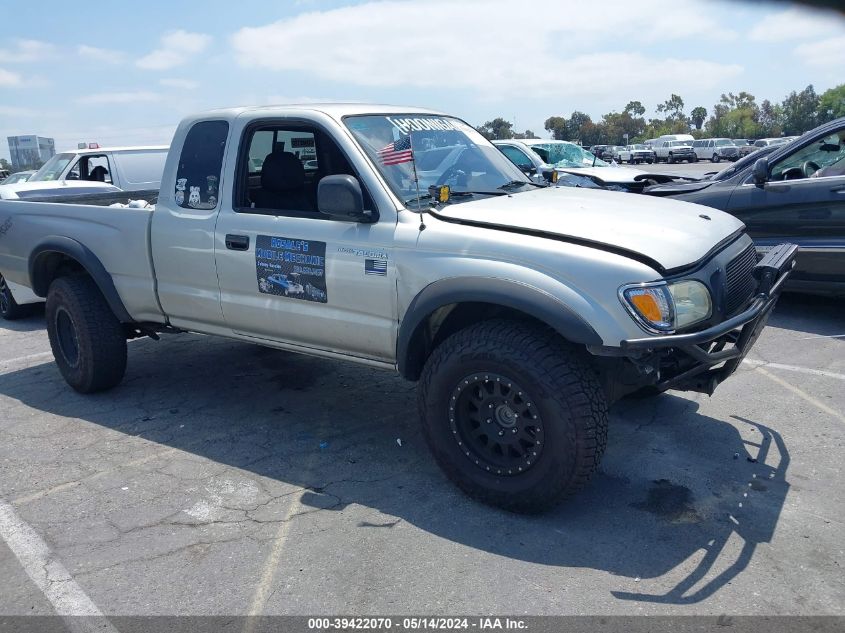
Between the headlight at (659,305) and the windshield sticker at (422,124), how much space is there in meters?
1.93

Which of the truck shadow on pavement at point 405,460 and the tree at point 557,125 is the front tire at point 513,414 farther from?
the tree at point 557,125

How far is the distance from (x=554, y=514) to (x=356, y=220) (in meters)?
1.85

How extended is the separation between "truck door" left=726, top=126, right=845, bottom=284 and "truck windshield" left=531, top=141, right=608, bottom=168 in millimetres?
7922

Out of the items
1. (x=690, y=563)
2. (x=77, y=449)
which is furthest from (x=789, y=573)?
(x=77, y=449)

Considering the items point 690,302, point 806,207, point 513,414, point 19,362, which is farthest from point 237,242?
point 806,207

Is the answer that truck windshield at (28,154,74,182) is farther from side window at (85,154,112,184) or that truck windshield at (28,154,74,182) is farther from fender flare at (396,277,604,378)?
fender flare at (396,277,604,378)

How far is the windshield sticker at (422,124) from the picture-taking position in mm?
4713

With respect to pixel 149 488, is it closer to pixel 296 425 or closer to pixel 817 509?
pixel 296 425

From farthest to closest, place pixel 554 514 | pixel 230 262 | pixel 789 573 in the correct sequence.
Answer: pixel 230 262
pixel 554 514
pixel 789 573

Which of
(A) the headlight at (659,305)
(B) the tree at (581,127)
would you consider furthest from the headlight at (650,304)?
(B) the tree at (581,127)

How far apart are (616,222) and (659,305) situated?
632 mm

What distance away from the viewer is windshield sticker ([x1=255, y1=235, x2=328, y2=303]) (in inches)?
171

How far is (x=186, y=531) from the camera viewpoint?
3.78 metres

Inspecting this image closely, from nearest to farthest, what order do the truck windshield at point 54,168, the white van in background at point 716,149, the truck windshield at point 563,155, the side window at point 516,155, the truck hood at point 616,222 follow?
1. the truck hood at point 616,222
2. the truck windshield at point 54,168
3. the side window at point 516,155
4. the truck windshield at point 563,155
5. the white van in background at point 716,149
